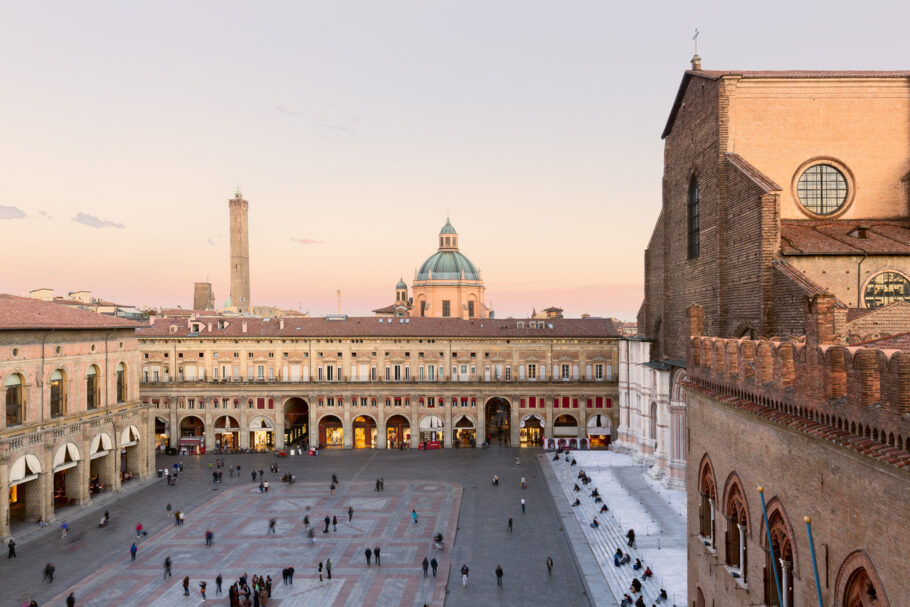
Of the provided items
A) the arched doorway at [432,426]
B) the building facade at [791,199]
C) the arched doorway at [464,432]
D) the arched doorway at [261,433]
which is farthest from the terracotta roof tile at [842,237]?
the arched doorway at [261,433]

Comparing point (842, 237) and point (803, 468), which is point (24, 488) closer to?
point (803, 468)

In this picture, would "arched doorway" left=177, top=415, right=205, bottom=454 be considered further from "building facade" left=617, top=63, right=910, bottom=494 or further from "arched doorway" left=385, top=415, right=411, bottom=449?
"building facade" left=617, top=63, right=910, bottom=494

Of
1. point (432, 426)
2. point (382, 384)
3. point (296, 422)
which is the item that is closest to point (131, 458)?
point (296, 422)

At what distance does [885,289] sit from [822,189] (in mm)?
5572

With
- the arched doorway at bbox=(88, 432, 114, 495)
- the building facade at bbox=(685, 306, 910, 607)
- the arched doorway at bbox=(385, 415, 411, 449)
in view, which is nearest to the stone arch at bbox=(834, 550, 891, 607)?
the building facade at bbox=(685, 306, 910, 607)

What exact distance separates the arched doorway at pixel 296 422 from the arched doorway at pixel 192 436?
8.25 metres

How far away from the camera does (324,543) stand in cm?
3462

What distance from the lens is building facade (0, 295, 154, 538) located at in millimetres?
36531

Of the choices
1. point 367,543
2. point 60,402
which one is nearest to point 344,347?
point 60,402

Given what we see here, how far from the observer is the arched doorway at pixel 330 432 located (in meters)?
63.2

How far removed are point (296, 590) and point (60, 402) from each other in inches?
931

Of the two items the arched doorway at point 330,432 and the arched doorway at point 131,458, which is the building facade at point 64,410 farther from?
the arched doorway at point 330,432

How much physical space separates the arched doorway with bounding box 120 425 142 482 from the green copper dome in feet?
161

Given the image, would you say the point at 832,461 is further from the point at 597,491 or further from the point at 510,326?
the point at 510,326
